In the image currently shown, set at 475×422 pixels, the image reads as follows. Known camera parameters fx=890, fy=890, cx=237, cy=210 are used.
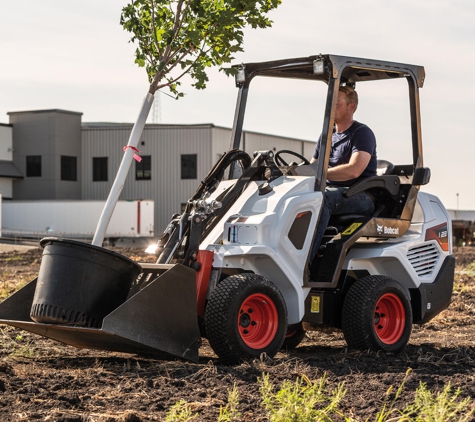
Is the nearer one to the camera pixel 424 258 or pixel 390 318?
pixel 390 318

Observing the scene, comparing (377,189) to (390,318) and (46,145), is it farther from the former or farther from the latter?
(46,145)

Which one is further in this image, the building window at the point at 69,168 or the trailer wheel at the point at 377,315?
the building window at the point at 69,168

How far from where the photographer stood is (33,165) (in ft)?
158

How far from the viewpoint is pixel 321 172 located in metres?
7.98

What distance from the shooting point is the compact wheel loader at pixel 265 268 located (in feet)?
22.5

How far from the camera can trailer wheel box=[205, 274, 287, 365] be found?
6957 mm

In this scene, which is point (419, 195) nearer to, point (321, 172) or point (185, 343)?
point (321, 172)

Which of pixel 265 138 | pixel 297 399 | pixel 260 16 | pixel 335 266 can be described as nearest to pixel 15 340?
pixel 335 266

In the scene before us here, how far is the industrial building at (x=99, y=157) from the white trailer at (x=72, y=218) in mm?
4315

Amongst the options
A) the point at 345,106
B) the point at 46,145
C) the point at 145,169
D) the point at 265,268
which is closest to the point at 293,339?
the point at 265,268

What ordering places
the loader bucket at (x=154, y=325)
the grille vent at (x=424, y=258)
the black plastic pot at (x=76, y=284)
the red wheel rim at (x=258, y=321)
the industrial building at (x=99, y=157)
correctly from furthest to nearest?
the industrial building at (x=99, y=157) < the grille vent at (x=424, y=258) < the red wheel rim at (x=258, y=321) < the black plastic pot at (x=76, y=284) < the loader bucket at (x=154, y=325)

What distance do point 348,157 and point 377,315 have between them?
1.52m

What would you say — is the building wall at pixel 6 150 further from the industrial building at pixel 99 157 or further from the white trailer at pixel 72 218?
the white trailer at pixel 72 218

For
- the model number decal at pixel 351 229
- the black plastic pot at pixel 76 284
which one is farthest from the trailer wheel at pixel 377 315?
the black plastic pot at pixel 76 284
